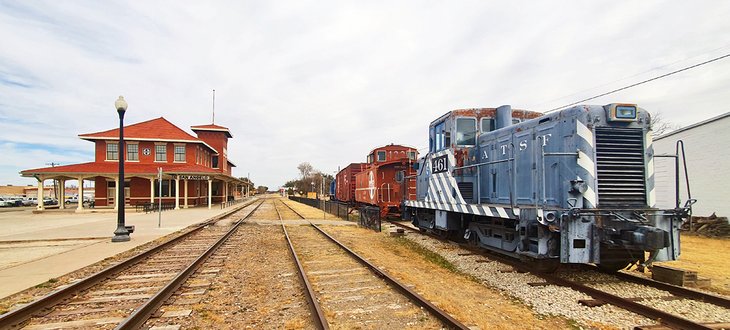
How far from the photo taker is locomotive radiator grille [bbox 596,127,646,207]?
21.2ft

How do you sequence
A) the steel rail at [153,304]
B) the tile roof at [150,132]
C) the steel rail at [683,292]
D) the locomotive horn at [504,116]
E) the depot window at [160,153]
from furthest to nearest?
the depot window at [160,153], the tile roof at [150,132], the locomotive horn at [504,116], the steel rail at [683,292], the steel rail at [153,304]

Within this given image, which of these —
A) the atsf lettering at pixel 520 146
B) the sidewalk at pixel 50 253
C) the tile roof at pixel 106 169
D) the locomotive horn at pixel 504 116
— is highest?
the locomotive horn at pixel 504 116

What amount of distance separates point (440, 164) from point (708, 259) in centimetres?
672

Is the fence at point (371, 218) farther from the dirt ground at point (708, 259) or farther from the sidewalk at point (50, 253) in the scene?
the dirt ground at point (708, 259)

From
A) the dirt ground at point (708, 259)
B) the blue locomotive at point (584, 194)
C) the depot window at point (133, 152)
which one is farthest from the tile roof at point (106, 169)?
the dirt ground at point (708, 259)

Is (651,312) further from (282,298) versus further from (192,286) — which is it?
(192,286)

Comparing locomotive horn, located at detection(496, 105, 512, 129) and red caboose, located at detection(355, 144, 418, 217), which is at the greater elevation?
locomotive horn, located at detection(496, 105, 512, 129)

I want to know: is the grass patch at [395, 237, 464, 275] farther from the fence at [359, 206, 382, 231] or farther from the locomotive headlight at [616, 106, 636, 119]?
the locomotive headlight at [616, 106, 636, 119]

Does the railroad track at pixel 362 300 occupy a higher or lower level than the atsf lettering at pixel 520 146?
lower

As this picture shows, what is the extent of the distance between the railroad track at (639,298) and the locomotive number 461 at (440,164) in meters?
2.98

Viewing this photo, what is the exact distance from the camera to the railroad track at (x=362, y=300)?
4.79m

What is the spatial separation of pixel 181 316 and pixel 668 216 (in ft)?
23.8

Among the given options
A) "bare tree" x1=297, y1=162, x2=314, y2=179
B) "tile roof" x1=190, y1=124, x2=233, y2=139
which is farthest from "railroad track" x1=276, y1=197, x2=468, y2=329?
"bare tree" x1=297, y1=162, x2=314, y2=179

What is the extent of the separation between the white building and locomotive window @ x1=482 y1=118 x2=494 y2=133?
9.36m
